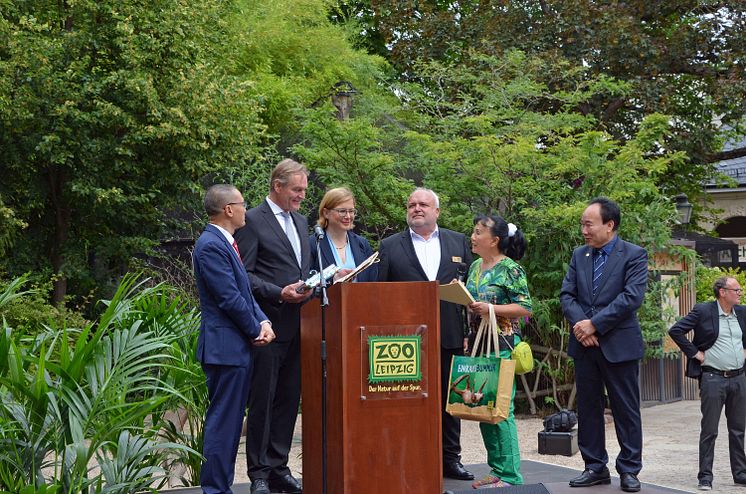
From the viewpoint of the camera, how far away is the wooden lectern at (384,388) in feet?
16.6

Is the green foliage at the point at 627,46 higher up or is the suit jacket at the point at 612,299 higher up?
the green foliage at the point at 627,46

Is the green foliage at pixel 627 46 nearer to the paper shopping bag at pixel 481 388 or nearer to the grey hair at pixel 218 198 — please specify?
the paper shopping bag at pixel 481 388

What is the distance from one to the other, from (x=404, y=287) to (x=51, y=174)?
→ 33.1 ft

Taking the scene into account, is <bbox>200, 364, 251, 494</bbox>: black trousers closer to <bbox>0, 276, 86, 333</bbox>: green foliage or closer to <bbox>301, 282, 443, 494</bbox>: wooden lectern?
<bbox>301, 282, 443, 494</bbox>: wooden lectern

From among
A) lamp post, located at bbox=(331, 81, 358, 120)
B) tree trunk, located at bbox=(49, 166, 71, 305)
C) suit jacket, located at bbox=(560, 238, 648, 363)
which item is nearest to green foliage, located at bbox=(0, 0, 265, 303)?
tree trunk, located at bbox=(49, 166, 71, 305)

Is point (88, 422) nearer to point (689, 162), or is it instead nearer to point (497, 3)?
point (497, 3)

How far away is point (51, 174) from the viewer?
46.1 ft

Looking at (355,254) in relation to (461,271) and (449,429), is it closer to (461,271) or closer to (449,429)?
(461,271)

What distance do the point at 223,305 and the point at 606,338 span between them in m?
2.48

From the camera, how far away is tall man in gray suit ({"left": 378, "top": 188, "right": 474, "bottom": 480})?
6.52m

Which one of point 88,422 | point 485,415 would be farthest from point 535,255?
point 88,422

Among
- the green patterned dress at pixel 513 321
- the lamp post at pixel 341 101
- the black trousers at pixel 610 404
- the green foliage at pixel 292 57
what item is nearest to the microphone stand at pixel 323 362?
the green patterned dress at pixel 513 321

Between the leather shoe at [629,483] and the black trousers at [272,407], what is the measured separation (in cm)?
206

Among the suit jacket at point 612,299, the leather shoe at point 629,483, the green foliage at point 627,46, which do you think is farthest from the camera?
the green foliage at point 627,46
